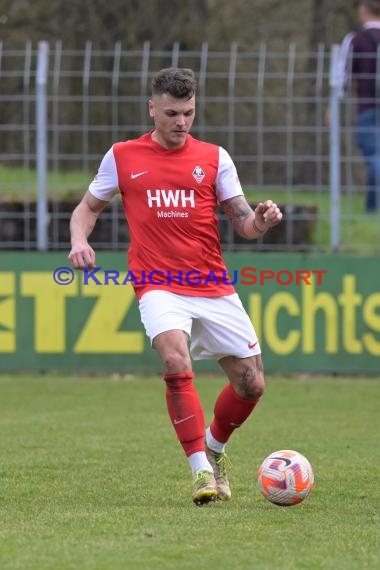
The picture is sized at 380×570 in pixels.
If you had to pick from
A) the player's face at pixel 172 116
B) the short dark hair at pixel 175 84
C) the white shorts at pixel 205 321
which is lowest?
the white shorts at pixel 205 321

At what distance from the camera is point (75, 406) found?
479 inches

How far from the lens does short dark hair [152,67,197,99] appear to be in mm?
7266

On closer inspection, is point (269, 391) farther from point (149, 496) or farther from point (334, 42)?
point (334, 42)

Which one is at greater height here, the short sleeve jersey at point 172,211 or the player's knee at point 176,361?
the short sleeve jersey at point 172,211

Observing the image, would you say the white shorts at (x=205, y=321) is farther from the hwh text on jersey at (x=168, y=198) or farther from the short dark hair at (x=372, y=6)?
the short dark hair at (x=372, y=6)

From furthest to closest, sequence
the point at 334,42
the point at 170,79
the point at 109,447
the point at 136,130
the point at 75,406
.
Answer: the point at 334,42, the point at 136,130, the point at 75,406, the point at 109,447, the point at 170,79

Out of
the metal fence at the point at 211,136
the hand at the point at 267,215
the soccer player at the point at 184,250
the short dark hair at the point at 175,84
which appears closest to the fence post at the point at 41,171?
the metal fence at the point at 211,136

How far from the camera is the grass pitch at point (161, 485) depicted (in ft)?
18.6

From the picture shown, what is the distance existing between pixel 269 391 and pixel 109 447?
3.91 meters

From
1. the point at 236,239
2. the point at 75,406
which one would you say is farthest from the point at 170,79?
the point at 236,239

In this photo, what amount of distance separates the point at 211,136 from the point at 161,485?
685 centimetres

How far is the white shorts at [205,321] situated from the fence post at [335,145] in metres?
6.68

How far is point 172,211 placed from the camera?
24.3ft

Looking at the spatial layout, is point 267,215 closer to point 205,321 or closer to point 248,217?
point 248,217
